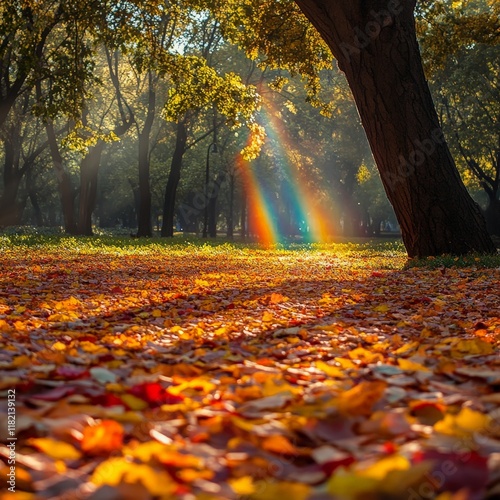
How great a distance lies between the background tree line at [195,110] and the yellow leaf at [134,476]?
13517mm

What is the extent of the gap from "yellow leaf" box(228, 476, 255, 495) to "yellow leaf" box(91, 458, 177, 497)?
14 centimetres

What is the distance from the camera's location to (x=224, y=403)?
2359mm

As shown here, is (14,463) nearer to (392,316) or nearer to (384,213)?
(392,316)

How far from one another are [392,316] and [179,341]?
7.50ft

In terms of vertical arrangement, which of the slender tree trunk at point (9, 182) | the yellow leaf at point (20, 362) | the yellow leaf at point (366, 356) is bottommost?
the yellow leaf at point (366, 356)

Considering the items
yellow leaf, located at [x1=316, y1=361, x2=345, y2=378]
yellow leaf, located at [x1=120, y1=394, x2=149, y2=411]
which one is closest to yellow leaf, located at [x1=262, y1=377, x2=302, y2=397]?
yellow leaf, located at [x1=316, y1=361, x2=345, y2=378]

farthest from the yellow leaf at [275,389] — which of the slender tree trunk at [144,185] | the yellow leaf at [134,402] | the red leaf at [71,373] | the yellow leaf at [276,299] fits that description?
the slender tree trunk at [144,185]

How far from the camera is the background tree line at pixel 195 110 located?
15664mm

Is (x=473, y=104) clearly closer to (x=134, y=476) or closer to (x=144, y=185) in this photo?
(x=144, y=185)

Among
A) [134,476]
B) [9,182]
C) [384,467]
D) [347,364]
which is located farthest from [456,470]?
[9,182]

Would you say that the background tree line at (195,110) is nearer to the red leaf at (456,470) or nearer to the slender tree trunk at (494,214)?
the slender tree trunk at (494,214)

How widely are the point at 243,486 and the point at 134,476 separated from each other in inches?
10.3

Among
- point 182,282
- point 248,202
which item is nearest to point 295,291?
point 182,282

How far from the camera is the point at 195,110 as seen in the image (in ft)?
86.5
